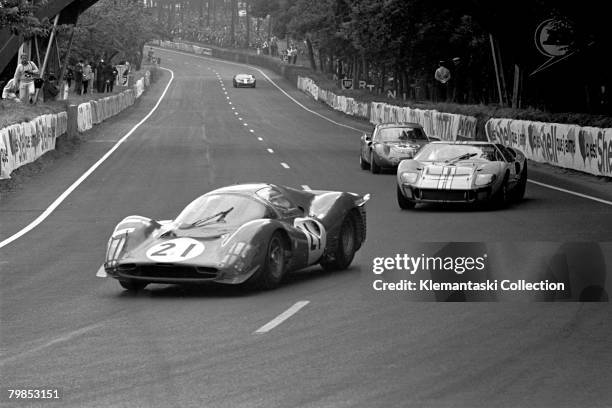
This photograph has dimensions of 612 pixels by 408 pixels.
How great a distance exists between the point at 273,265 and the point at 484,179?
9355 mm

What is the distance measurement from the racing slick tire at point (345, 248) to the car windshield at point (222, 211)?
48.4 inches

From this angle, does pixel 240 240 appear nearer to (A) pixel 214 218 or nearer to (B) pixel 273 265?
(B) pixel 273 265

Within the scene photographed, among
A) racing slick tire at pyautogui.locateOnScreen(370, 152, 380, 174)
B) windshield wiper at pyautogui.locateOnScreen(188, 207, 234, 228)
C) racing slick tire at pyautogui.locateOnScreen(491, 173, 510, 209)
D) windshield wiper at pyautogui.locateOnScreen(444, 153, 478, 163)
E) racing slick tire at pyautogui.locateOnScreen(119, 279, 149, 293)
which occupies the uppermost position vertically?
windshield wiper at pyautogui.locateOnScreen(188, 207, 234, 228)

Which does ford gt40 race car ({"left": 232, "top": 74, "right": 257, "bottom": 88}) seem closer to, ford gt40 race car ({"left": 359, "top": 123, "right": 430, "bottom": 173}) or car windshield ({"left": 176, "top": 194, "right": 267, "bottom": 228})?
ford gt40 race car ({"left": 359, "top": 123, "right": 430, "bottom": 173})

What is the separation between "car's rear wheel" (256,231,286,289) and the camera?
12820 mm

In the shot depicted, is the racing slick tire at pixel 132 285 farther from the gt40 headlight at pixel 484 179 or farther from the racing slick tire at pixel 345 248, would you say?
the gt40 headlight at pixel 484 179

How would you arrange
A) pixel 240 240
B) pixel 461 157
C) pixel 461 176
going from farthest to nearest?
1. pixel 461 157
2. pixel 461 176
3. pixel 240 240

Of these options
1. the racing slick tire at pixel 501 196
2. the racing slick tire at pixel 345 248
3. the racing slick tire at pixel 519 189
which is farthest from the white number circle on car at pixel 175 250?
the racing slick tire at pixel 519 189

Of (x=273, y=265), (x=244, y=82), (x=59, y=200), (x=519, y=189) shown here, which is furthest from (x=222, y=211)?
(x=244, y=82)

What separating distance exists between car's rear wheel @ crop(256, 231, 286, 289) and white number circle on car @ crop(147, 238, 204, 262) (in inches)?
27.0

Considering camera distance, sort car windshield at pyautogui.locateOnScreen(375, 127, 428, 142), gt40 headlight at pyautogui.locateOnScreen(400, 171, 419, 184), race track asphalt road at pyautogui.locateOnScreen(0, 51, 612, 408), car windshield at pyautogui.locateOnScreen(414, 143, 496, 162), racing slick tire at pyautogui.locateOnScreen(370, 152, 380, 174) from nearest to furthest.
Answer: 1. race track asphalt road at pyautogui.locateOnScreen(0, 51, 612, 408)
2. gt40 headlight at pyautogui.locateOnScreen(400, 171, 419, 184)
3. car windshield at pyautogui.locateOnScreen(414, 143, 496, 162)
4. racing slick tire at pyautogui.locateOnScreen(370, 152, 380, 174)
5. car windshield at pyautogui.locateOnScreen(375, 127, 428, 142)

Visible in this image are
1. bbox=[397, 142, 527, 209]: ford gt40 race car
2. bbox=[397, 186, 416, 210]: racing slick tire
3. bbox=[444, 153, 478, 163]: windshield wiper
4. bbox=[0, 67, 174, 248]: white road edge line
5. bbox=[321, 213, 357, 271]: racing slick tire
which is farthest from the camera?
bbox=[444, 153, 478, 163]: windshield wiper

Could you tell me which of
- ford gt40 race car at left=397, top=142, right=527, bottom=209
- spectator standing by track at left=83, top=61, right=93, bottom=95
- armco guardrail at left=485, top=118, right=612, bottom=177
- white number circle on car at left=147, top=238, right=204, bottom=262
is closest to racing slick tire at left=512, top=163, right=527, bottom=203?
ford gt40 race car at left=397, top=142, right=527, bottom=209

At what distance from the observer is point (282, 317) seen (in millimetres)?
Answer: 11266
